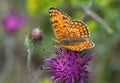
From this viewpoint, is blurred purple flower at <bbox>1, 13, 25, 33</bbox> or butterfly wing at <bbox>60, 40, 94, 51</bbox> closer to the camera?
butterfly wing at <bbox>60, 40, 94, 51</bbox>

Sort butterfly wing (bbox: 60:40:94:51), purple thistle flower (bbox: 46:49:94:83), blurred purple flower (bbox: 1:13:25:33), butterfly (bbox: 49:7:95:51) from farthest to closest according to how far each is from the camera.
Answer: blurred purple flower (bbox: 1:13:25:33) → purple thistle flower (bbox: 46:49:94:83) → butterfly (bbox: 49:7:95:51) → butterfly wing (bbox: 60:40:94:51)

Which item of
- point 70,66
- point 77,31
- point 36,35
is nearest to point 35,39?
point 36,35

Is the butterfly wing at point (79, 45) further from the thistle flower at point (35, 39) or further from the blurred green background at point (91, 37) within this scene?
the blurred green background at point (91, 37)

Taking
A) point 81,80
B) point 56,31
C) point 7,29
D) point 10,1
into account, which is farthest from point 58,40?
point 10,1

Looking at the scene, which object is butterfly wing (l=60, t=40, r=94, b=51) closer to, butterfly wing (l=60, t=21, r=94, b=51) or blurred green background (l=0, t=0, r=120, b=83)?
butterfly wing (l=60, t=21, r=94, b=51)

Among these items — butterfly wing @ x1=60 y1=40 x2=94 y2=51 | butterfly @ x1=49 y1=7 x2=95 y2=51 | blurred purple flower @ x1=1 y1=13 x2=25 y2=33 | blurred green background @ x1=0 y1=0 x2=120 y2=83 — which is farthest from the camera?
blurred purple flower @ x1=1 y1=13 x2=25 y2=33

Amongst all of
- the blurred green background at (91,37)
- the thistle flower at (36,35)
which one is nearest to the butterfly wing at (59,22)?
the thistle flower at (36,35)

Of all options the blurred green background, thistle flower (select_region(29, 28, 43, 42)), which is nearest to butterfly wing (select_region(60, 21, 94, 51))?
thistle flower (select_region(29, 28, 43, 42))
